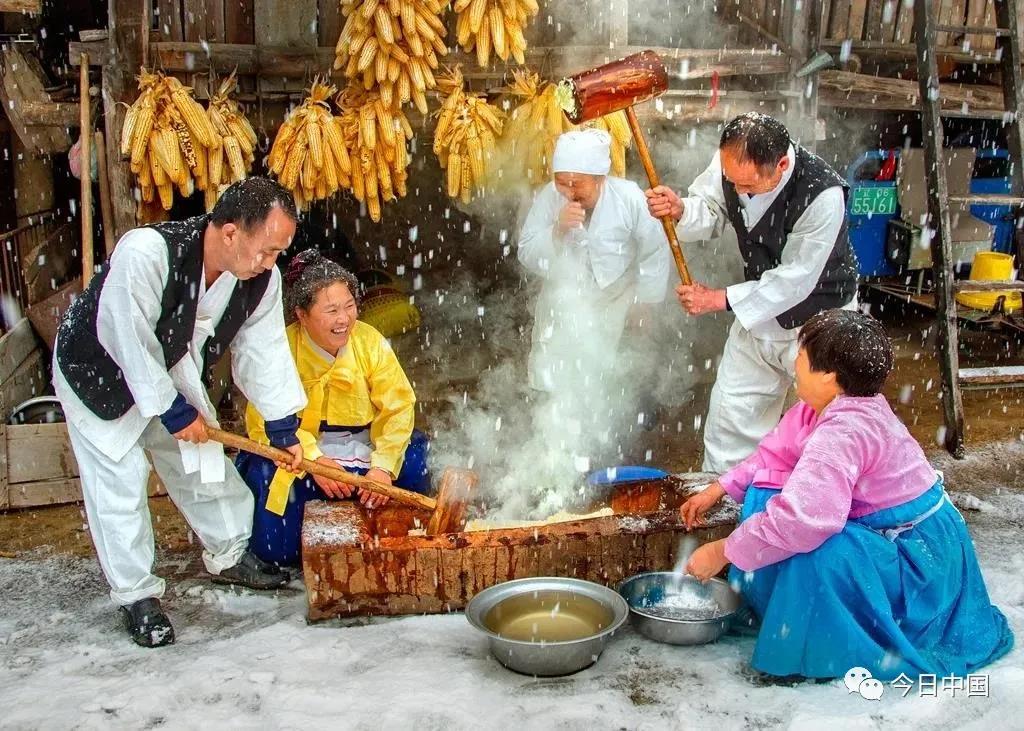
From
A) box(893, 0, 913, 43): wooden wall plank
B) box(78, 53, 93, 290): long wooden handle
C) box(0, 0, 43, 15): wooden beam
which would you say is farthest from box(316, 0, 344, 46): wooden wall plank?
box(893, 0, 913, 43): wooden wall plank

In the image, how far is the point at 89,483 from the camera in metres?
4.24

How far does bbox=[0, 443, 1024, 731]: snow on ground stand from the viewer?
359 centimetres

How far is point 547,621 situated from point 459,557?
513 millimetres

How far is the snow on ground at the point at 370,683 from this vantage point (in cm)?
359

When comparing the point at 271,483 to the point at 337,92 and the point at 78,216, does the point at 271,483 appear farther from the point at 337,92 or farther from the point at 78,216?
the point at 78,216

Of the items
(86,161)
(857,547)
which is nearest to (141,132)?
(86,161)

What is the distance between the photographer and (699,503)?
435cm

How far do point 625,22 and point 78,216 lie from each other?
4973mm

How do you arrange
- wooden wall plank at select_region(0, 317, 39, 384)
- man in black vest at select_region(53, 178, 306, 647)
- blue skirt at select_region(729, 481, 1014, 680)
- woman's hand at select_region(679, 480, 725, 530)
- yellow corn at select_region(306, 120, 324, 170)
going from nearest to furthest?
blue skirt at select_region(729, 481, 1014, 680), man in black vest at select_region(53, 178, 306, 647), woman's hand at select_region(679, 480, 725, 530), yellow corn at select_region(306, 120, 324, 170), wooden wall plank at select_region(0, 317, 39, 384)

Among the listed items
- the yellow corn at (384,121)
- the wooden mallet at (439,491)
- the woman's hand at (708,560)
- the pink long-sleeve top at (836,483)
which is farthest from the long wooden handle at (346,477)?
the yellow corn at (384,121)

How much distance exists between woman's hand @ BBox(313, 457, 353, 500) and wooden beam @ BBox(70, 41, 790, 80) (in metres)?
2.72

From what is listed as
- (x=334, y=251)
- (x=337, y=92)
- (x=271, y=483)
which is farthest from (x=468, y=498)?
(x=334, y=251)

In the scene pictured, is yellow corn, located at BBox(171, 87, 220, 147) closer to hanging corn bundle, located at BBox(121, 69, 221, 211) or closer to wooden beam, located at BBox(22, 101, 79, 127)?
hanging corn bundle, located at BBox(121, 69, 221, 211)

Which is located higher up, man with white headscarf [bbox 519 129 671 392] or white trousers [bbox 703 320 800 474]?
man with white headscarf [bbox 519 129 671 392]
